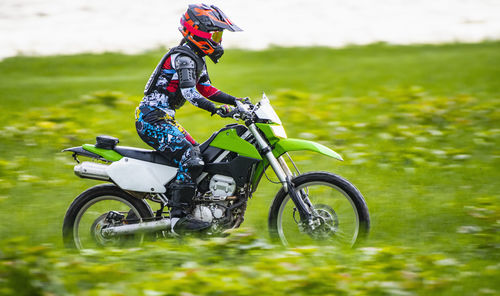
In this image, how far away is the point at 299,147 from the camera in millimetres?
5816

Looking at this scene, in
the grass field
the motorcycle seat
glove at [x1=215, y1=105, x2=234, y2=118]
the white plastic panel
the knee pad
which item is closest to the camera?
the grass field

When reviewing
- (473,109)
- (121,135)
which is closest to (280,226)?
(121,135)

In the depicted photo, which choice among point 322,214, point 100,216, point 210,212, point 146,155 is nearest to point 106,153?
point 146,155

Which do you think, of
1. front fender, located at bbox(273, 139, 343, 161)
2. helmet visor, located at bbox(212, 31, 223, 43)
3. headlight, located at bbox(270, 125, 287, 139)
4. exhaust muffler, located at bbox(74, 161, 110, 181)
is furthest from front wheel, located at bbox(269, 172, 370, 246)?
exhaust muffler, located at bbox(74, 161, 110, 181)

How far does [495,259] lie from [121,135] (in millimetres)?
6076

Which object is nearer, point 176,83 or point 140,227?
point 176,83

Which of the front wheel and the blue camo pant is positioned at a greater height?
the blue camo pant

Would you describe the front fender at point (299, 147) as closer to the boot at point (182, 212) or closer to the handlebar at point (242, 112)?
the handlebar at point (242, 112)

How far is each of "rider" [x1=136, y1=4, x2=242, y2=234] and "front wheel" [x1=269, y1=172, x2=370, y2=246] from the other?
716mm

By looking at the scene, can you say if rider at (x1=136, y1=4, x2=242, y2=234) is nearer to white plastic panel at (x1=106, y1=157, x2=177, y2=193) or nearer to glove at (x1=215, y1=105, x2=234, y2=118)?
glove at (x1=215, y1=105, x2=234, y2=118)

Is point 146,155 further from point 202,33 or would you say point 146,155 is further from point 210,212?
point 202,33

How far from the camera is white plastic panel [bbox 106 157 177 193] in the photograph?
19.4 ft

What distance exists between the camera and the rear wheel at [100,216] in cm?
599

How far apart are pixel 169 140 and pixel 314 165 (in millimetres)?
3062
